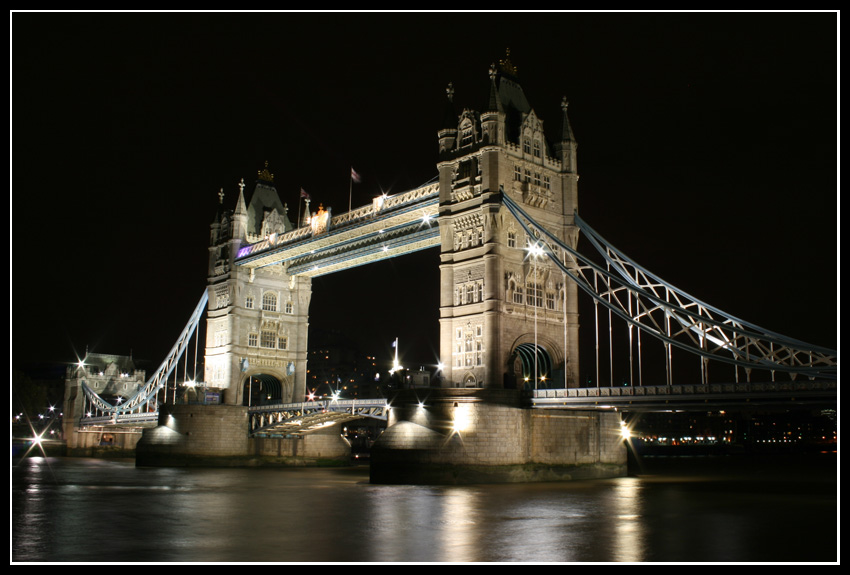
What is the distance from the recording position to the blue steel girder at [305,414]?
48.2m

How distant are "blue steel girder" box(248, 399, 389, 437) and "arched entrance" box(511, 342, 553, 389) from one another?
767 centimetres

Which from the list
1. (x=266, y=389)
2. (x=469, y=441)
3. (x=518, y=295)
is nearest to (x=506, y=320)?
(x=518, y=295)

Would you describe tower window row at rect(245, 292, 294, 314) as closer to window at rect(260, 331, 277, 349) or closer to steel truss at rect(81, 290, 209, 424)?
window at rect(260, 331, 277, 349)

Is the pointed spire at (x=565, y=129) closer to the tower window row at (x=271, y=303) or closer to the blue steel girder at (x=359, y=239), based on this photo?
the blue steel girder at (x=359, y=239)

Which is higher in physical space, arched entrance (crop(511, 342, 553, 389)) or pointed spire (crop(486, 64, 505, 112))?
pointed spire (crop(486, 64, 505, 112))

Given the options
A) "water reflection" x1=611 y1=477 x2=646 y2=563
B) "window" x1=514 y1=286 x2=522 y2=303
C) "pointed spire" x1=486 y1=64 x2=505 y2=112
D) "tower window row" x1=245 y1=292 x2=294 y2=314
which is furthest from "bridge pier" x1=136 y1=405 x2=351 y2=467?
"water reflection" x1=611 y1=477 x2=646 y2=563

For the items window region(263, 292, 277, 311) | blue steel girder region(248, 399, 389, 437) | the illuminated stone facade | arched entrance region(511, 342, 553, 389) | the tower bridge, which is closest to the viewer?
the tower bridge

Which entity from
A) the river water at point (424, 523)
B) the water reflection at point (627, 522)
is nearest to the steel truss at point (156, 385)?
the river water at point (424, 523)

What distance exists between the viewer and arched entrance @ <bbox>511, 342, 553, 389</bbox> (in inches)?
1704

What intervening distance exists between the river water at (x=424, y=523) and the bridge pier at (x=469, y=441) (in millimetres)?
1464

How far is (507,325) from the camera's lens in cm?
4122

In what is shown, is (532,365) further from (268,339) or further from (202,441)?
(268,339)
